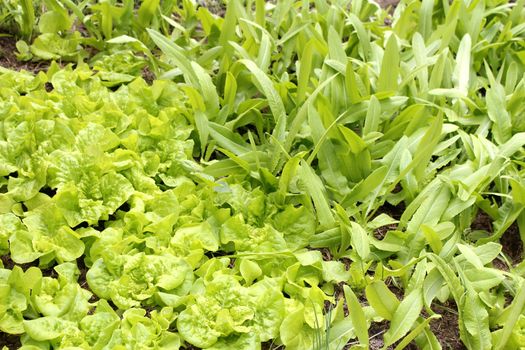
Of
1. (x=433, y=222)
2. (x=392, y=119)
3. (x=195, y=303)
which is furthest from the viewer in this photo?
(x=392, y=119)

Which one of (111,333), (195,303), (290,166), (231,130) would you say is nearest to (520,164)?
(290,166)

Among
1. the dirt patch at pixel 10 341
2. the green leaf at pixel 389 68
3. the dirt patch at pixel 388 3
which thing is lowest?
the dirt patch at pixel 10 341

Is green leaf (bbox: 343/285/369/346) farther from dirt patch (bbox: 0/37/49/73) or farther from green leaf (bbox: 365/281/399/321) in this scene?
dirt patch (bbox: 0/37/49/73)

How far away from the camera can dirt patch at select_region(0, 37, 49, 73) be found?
3256 millimetres

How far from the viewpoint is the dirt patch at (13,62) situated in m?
3.26

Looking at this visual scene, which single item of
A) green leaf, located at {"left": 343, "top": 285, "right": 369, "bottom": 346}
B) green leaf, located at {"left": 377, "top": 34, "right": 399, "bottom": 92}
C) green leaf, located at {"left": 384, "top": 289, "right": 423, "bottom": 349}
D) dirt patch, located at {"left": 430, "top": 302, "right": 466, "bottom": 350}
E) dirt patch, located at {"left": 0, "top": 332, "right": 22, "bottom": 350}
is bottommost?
dirt patch, located at {"left": 430, "top": 302, "right": 466, "bottom": 350}

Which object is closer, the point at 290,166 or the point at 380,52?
the point at 290,166

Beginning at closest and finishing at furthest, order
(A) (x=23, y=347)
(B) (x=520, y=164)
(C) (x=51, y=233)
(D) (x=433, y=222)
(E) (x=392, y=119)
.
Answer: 1. (A) (x=23, y=347)
2. (C) (x=51, y=233)
3. (D) (x=433, y=222)
4. (B) (x=520, y=164)
5. (E) (x=392, y=119)

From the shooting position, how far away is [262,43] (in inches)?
120

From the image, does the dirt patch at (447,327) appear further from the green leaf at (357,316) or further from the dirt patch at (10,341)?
the dirt patch at (10,341)

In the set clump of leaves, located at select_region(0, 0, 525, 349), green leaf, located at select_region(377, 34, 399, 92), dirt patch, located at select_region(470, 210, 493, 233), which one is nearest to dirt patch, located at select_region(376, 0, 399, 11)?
clump of leaves, located at select_region(0, 0, 525, 349)

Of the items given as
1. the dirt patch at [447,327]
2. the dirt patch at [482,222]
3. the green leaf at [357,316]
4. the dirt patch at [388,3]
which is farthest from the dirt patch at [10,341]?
the dirt patch at [388,3]

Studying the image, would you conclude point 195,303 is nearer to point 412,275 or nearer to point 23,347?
point 23,347

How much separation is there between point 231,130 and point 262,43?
54 cm
